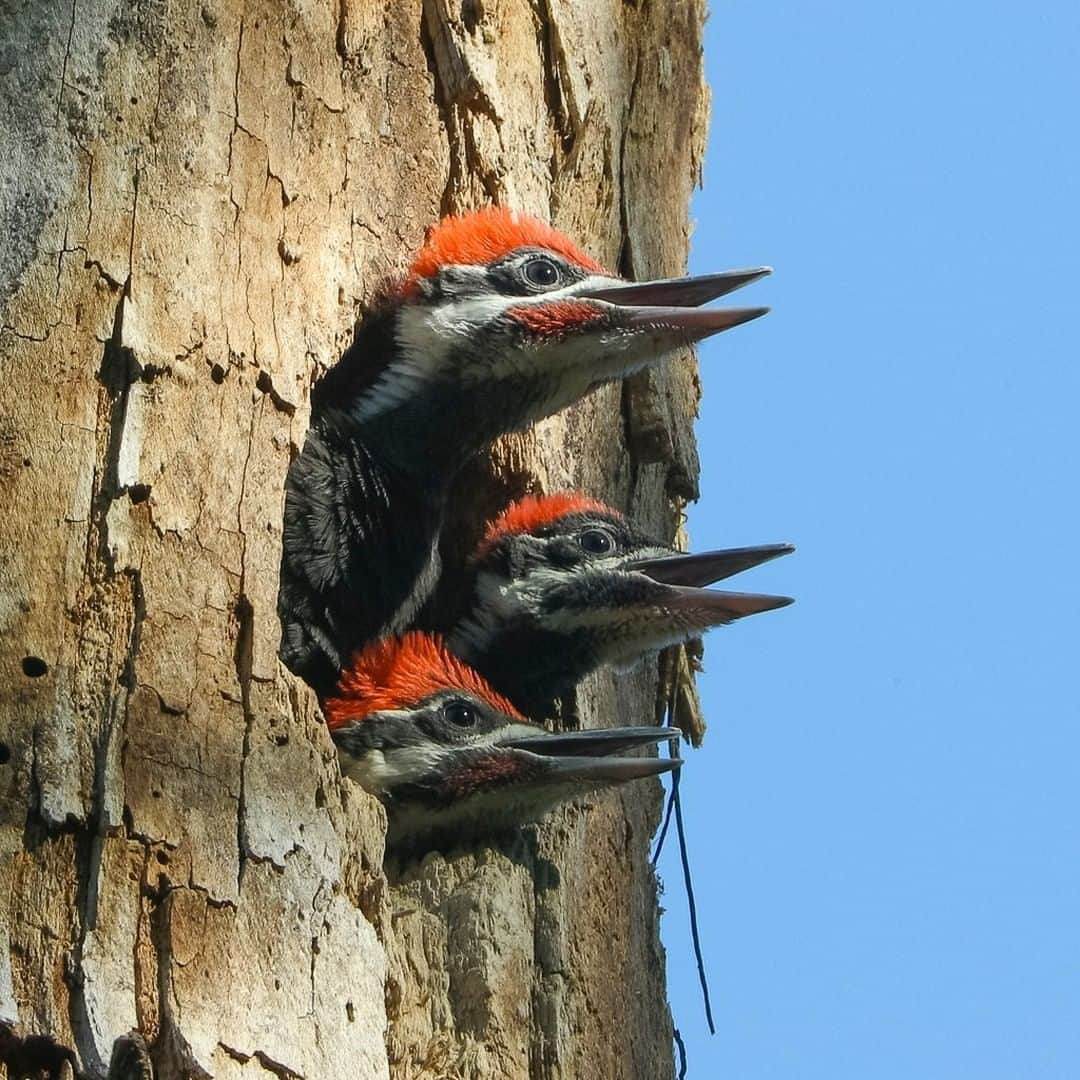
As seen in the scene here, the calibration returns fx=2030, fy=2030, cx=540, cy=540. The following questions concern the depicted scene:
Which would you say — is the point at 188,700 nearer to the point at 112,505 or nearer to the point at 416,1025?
the point at 112,505

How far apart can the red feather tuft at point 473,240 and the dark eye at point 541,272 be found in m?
0.04

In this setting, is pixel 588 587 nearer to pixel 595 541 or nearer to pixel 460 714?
pixel 595 541

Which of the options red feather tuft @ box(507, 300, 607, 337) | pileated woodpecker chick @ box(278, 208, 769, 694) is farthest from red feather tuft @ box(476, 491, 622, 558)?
red feather tuft @ box(507, 300, 607, 337)

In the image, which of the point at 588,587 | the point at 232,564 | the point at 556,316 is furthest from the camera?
the point at 588,587

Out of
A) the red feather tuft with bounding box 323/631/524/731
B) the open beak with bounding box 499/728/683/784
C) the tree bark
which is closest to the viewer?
the tree bark

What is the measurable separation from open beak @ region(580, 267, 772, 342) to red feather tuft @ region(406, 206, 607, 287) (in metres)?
0.21

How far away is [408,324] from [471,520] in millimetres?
625

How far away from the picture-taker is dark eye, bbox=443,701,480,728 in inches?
160

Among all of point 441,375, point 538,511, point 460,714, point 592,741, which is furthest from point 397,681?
point 441,375

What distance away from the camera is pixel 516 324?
14.3ft

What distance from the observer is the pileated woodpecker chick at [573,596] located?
438 cm

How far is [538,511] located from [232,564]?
1.24 m

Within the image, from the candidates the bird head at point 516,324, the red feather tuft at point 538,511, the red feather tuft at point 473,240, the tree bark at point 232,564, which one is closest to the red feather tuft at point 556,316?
the bird head at point 516,324

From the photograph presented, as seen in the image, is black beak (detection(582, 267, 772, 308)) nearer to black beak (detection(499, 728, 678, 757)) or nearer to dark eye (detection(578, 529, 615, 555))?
dark eye (detection(578, 529, 615, 555))
